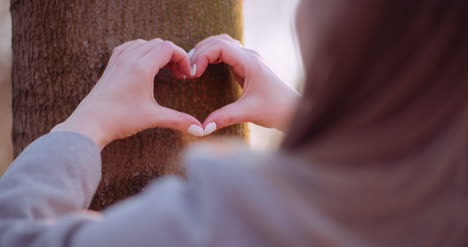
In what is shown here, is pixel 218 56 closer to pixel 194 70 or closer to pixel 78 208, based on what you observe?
pixel 194 70

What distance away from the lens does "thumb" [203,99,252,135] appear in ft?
4.75

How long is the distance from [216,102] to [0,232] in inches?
35.1

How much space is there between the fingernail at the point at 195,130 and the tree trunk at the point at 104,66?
0.11 meters

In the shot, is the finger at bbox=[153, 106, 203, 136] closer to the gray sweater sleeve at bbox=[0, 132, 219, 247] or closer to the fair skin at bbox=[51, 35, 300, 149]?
the fair skin at bbox=[51, 35, 300, 149]

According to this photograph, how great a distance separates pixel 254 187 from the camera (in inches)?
24.3

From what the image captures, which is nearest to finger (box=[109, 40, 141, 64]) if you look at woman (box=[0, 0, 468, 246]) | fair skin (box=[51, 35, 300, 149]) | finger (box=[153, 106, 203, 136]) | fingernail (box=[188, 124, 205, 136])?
fair skin (box=[51, 35, 300, 149])

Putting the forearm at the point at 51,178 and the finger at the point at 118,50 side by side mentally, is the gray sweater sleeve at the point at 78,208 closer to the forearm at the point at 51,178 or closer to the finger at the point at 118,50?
the forearm at the point at 51,178

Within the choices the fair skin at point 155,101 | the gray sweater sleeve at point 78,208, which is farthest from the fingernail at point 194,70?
the gray sweater sleeve at point 78,208

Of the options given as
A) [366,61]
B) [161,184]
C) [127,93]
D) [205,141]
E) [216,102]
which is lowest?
[205,141]

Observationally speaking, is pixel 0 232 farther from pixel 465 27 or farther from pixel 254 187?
pixel 465 27

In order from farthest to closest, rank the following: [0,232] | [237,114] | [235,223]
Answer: [237,114] < [0,232] < [235,223]

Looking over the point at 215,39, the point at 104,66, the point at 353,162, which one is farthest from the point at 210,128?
the point at 353,162

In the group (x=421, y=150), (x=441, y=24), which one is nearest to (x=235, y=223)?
(x=421, y=150)

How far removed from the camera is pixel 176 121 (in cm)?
140
